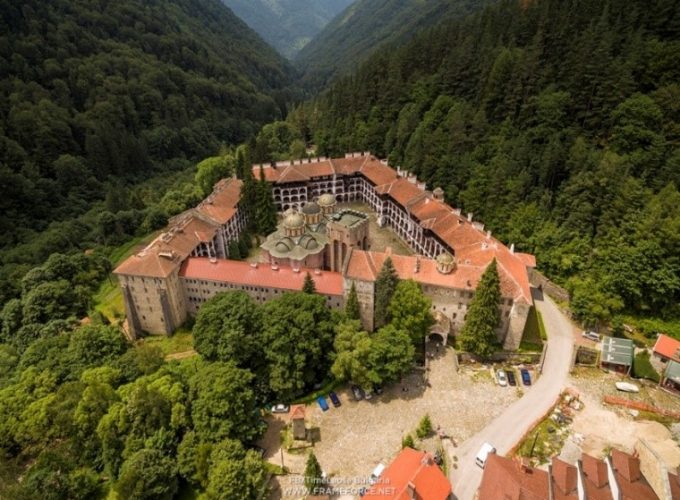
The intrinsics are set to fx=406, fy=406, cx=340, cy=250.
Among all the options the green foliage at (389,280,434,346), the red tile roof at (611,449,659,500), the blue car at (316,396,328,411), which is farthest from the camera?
the green foliage at (389,280,434,346)

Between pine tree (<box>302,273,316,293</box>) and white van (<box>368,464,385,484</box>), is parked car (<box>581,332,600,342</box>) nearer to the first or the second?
white van (<box>368,464,385,484</box>)

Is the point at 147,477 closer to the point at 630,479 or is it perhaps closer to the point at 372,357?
the point at 372,357

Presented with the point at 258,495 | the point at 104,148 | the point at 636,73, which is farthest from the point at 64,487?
the point at 104,148

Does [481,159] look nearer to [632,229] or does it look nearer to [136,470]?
[632,229]

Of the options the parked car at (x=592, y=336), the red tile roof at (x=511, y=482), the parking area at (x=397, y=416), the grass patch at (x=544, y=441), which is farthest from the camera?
the parked car at (x=592, y=336)

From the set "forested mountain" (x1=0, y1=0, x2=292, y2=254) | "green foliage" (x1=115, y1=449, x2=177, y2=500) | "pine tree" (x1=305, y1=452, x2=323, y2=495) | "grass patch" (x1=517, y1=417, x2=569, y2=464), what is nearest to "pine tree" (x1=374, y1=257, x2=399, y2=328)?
"pine tree" (x1=305, y1=452, x2=323, y2=495)

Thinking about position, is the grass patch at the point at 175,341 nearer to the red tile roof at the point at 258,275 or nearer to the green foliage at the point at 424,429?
the red tile roof at the point at 258,275

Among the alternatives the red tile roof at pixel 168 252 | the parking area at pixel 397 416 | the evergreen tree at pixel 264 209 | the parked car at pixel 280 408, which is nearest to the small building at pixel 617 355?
the parking area at pixel 397 416
